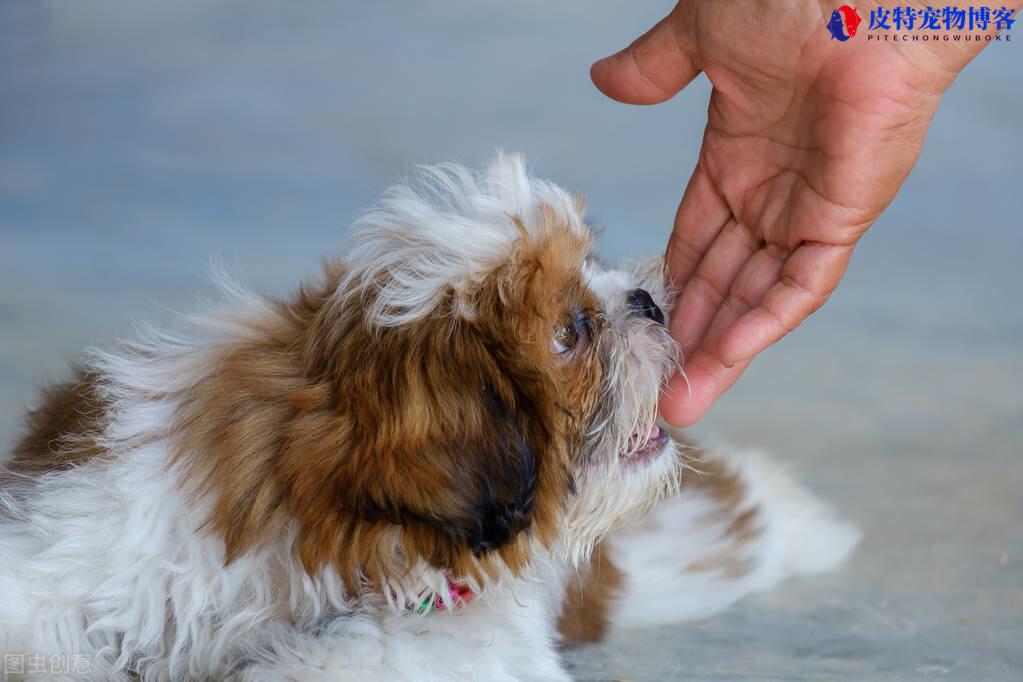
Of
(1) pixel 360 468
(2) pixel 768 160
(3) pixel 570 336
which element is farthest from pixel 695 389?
(1) pixel 360 468

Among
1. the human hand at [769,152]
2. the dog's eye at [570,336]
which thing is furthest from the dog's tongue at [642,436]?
the dog's eye at [570,336]

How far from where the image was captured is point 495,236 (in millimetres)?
2076

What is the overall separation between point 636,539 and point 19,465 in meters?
1.44

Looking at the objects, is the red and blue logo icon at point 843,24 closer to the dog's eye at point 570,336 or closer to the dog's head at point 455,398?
the dog's head at point 455,398

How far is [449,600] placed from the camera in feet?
7.00

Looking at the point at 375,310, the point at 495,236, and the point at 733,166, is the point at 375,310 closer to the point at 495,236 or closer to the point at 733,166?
the point at 495,236

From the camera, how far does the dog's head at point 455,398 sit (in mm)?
1946

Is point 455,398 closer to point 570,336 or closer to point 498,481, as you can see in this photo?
point 498,481

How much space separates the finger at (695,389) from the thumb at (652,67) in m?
0.62

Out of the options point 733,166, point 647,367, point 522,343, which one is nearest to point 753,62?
point 733,166

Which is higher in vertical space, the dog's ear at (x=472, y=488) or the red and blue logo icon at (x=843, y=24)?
the red and blue logo icon at (x=843, y=24)

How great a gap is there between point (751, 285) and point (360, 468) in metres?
1.09

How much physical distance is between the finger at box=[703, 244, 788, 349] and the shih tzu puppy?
449 mm

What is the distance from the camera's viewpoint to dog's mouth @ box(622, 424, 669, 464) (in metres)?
2.24
